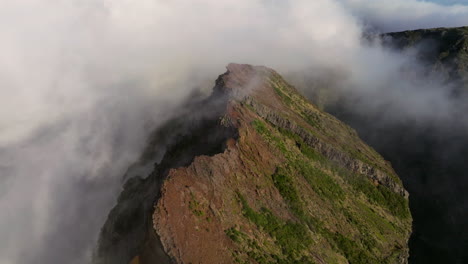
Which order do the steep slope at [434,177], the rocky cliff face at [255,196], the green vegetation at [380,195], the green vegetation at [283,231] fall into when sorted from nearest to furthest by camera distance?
1. the rocky cliff face at [255,196]
2. the green vegetation at [283,231]
3. the green vegetation at [380,195]
4. the steep slope at [434,177]

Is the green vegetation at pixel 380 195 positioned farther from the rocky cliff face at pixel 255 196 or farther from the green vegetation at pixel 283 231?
the green vegetation at pixel 283 231

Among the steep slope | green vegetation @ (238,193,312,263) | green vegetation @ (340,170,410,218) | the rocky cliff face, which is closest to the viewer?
the rocky cliff face

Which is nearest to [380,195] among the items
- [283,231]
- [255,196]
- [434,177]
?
[283,231]

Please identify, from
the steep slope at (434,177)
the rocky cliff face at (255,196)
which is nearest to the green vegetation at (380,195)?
the rocky cliff face at (255,196)

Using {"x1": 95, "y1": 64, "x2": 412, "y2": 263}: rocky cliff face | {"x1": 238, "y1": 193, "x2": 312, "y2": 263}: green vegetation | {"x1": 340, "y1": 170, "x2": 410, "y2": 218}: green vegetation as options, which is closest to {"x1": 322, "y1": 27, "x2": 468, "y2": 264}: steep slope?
{"x1": 340, "y1": 170, "x2": 410, "y2": 218}: green vegetation

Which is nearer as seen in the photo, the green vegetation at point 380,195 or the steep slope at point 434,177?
the green vegetation at point 380,195

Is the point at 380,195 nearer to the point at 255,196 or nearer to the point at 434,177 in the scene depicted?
the point at 255,196

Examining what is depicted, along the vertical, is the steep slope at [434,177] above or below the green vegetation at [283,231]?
below

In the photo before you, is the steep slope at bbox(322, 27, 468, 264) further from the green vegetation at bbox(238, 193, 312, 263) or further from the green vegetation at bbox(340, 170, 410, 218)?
the green vegetation at bbox(238, 193, 312, 263)

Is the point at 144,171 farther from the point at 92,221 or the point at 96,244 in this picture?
the point at 96,244
